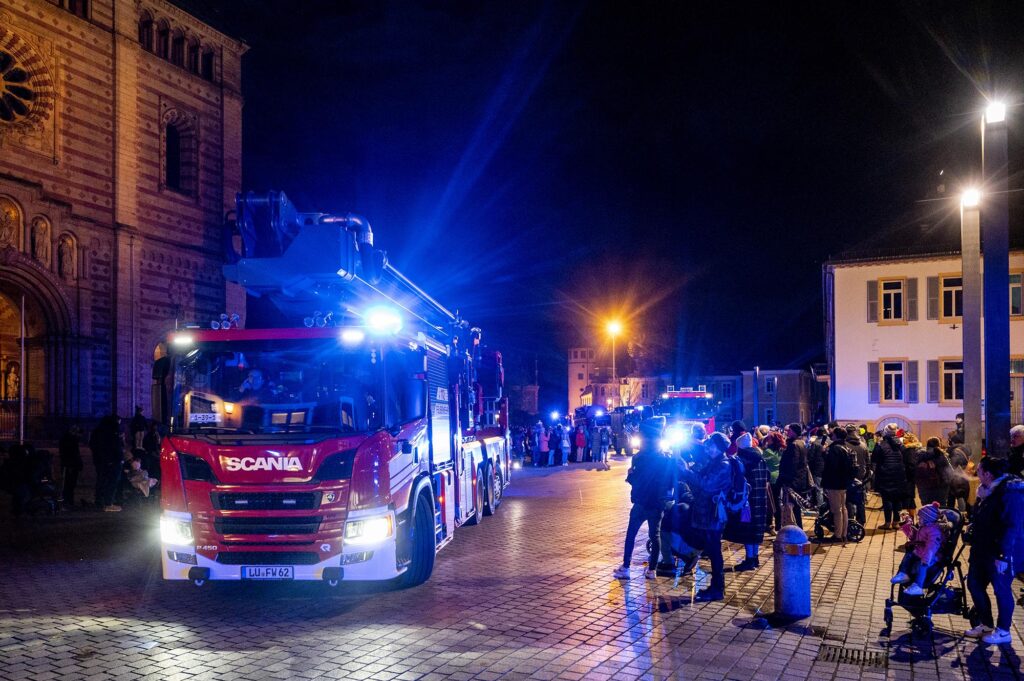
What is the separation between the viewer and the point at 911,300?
3284 centimetres

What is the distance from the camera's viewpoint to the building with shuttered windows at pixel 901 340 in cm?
3231

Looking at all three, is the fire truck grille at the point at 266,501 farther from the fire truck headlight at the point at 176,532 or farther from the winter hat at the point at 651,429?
the winter hat at the point at 651,429

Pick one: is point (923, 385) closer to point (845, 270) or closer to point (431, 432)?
point (845, 270)

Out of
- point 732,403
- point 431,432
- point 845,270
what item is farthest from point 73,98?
point 732,403

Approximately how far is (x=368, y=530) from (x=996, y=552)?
5872 mm

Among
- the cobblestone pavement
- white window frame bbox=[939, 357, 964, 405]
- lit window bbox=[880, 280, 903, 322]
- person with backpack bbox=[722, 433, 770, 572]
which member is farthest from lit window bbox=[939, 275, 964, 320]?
person with backpack bbox=[722, 433, 770, 572]

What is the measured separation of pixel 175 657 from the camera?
6.94 meters

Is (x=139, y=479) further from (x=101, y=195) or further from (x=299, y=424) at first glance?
(x=101, y=195)

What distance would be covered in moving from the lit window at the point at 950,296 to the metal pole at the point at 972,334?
1909 centimetres

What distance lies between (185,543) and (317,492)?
155cm

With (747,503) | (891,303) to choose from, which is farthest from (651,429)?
(891,303)

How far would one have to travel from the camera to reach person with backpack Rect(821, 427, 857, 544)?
41.2 feet

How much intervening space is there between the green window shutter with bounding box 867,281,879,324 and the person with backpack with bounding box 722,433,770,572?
24954mm

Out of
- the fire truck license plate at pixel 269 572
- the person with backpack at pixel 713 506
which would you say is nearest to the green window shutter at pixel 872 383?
the person with backpack at pixel 713 506
